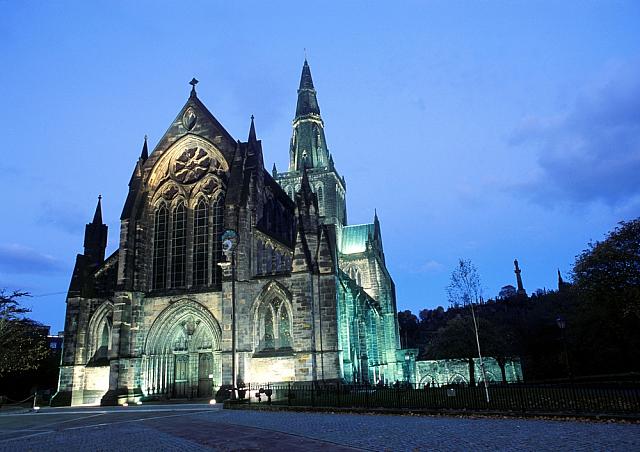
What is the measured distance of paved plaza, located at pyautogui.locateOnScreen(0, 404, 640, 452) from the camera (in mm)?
10000

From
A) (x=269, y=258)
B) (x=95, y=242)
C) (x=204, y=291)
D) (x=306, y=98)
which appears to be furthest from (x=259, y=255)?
(x=306, y=98)

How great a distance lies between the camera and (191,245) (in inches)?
1266

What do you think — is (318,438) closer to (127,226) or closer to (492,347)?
(127,226)

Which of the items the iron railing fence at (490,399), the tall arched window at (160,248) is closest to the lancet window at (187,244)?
the tall arched window at (160,248)

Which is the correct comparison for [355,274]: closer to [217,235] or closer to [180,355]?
[217,235]

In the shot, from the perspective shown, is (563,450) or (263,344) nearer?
(563,450)

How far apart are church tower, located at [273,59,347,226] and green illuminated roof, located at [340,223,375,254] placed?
6.04 feet

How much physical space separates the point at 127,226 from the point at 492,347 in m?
33.4

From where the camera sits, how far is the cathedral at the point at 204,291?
27.7 m

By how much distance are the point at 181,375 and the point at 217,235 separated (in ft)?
29.3

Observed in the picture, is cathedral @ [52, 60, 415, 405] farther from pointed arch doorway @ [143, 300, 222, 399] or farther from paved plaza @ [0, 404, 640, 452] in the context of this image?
paved plaza @ [0, 404, 640, 452]

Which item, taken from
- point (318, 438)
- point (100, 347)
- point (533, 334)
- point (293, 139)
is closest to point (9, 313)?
point (100, 347)

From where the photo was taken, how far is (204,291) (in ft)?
98.8

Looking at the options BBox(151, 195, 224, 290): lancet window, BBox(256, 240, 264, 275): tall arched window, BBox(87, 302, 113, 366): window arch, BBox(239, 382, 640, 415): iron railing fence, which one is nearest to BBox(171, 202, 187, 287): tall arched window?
BBox(151, 195, 224, 290): lancet window
